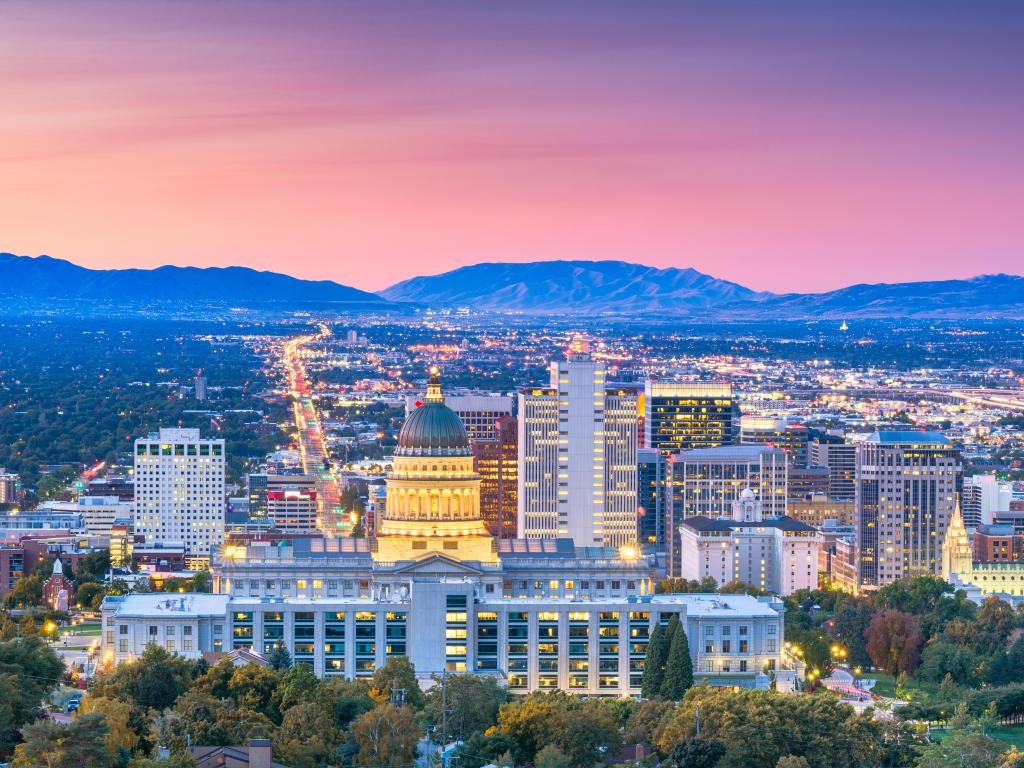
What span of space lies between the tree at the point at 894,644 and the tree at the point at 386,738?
50.8 meters

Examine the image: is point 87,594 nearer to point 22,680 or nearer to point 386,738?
point 22,680

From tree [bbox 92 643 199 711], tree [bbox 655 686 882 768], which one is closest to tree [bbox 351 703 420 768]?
tree [bbox 655 686 882 768]

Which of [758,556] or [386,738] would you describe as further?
[758,556]

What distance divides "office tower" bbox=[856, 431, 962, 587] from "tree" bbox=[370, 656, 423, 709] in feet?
276

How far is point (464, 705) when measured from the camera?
10306 centimetres

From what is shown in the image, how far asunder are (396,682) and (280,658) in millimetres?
9316

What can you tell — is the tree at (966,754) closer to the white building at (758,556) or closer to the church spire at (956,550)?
the white building at (758,556)

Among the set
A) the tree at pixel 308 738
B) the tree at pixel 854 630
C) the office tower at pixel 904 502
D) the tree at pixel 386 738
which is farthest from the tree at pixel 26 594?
the tree at pixel 386 738

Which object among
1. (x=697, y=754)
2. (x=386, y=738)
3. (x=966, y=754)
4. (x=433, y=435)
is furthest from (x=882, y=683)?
(x=386, y=738)

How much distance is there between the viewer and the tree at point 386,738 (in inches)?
3681

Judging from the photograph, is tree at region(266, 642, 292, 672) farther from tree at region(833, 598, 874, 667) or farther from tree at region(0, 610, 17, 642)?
tree at region(833, 598, 874, 667)

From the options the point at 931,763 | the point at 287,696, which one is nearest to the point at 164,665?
the point at 287,696

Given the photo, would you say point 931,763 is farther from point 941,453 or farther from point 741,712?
point 941,453

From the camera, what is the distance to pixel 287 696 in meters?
102
